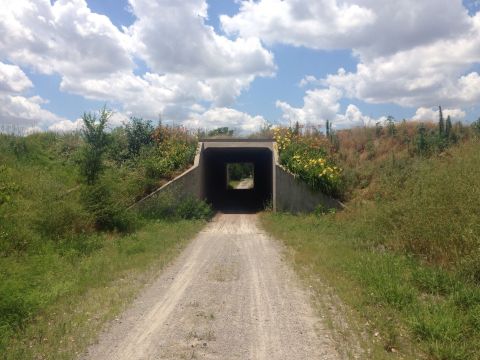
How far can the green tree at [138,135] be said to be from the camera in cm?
2178

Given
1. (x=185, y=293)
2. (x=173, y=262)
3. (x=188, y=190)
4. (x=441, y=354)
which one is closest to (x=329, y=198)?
(x=188, y=190)

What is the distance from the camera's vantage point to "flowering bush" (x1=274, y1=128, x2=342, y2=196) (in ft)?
60.1

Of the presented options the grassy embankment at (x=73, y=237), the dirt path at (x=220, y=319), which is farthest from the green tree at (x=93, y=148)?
the dirt path at (x=220, y=319)

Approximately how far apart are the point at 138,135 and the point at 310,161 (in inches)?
349

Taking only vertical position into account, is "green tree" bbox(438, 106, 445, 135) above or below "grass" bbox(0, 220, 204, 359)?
above

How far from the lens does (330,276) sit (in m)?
8.96

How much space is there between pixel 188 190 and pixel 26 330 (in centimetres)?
1332

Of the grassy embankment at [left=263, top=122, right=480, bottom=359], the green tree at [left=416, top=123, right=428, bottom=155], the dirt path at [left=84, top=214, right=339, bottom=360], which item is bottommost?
the dirt path at [left=84, top=214, right=339, bottom=360]

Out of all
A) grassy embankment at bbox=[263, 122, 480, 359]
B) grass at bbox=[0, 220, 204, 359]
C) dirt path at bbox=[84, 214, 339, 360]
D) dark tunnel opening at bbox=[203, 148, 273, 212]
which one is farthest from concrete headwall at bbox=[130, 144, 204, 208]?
dirt path at bbox=[84, 214, 339, 360]

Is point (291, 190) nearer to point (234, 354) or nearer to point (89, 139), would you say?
point (89, 139)

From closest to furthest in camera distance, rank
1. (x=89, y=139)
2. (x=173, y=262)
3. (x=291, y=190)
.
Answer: (x=173, y=262) < (x=89, y=139) < (x=291, y=190)

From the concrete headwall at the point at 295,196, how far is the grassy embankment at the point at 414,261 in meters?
3.70

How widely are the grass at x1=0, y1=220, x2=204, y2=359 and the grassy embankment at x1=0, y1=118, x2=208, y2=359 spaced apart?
0.7 inches

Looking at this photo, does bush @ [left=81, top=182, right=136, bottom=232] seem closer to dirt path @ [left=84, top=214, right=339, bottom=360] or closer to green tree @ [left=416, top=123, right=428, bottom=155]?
dirt path @ [left=84, top=214, right=339, bottom=360]
